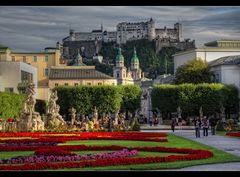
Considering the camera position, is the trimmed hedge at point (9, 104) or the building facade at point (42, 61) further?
the building facade at point (42, 61)

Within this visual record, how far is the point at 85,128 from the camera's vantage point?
47250 millimetres

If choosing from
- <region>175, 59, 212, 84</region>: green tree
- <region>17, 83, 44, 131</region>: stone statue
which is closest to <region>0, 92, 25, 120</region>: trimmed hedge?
A: <region>17, 83, 44, 131</region>: stone statue

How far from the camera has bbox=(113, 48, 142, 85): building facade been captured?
91.8 metres

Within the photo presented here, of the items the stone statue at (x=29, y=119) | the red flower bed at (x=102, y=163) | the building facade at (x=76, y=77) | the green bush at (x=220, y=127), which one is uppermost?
the building facade at (x=76, y=77)

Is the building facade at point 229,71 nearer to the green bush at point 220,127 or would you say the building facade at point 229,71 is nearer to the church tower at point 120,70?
the church tower at point 120,70

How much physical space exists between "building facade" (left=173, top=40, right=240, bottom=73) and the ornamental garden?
15.5 meters

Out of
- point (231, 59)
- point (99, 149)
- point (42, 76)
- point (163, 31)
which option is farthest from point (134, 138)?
point (42, 76)

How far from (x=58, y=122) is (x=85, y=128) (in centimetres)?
270

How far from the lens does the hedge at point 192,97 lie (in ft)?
231

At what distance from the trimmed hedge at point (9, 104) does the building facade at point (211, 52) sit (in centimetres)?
3496

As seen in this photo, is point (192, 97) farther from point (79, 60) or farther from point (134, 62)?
point (79, 60)

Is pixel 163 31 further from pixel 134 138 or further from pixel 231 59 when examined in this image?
pixel 134 138

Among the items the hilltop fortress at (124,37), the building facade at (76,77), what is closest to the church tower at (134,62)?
the hilltop fortress at (124,37)

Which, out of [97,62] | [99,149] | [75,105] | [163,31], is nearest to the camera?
[99,149]
